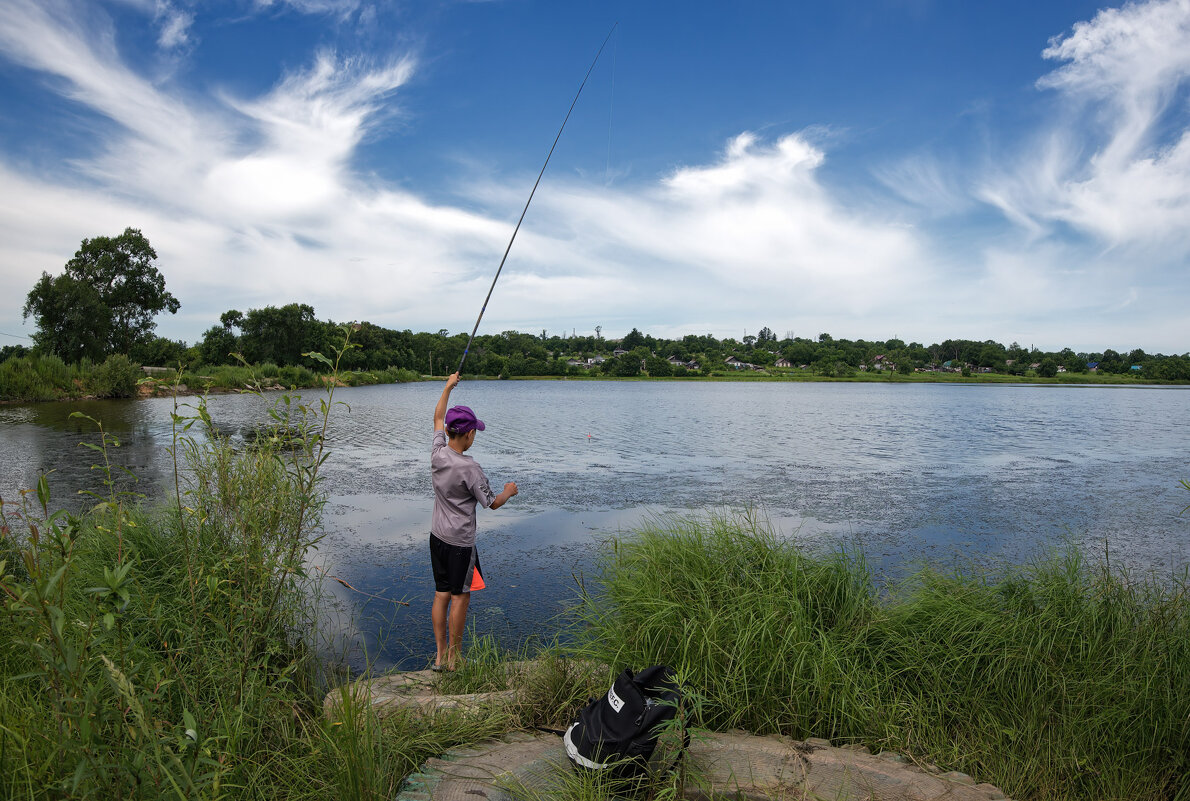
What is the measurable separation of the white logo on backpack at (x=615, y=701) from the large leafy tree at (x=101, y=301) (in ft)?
175

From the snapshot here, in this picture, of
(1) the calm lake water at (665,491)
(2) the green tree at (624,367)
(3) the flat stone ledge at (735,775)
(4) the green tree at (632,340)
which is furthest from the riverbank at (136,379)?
(4) the green tree at (632,340)

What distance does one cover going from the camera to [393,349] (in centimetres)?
10312

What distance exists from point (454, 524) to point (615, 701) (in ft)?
7.53

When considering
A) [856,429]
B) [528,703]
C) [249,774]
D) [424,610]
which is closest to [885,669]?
[528,703]

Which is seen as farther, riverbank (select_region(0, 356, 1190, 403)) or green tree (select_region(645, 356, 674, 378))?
green tree (select_region(645, 356, 674, 378))

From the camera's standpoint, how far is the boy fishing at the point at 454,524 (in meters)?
5.20

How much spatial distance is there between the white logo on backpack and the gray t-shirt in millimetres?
2067

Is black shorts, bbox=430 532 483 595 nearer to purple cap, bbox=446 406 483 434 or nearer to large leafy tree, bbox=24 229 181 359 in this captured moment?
purple cap, bbox=446 406 483 434

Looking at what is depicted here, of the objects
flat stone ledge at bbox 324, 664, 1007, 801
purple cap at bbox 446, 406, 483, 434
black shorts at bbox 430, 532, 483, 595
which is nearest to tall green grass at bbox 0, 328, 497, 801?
flat stone ledge at bbox 324, 664, 1007, 801

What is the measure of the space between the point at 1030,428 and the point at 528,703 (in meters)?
32.6

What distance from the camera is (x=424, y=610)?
22.8 feet

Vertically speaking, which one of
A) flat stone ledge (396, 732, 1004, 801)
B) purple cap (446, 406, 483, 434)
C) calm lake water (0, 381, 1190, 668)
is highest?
purple cap (446, 406, 483, 434)

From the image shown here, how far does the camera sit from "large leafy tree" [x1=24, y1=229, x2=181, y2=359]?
43.0 m

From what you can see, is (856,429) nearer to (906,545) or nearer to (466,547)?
(906,545)
